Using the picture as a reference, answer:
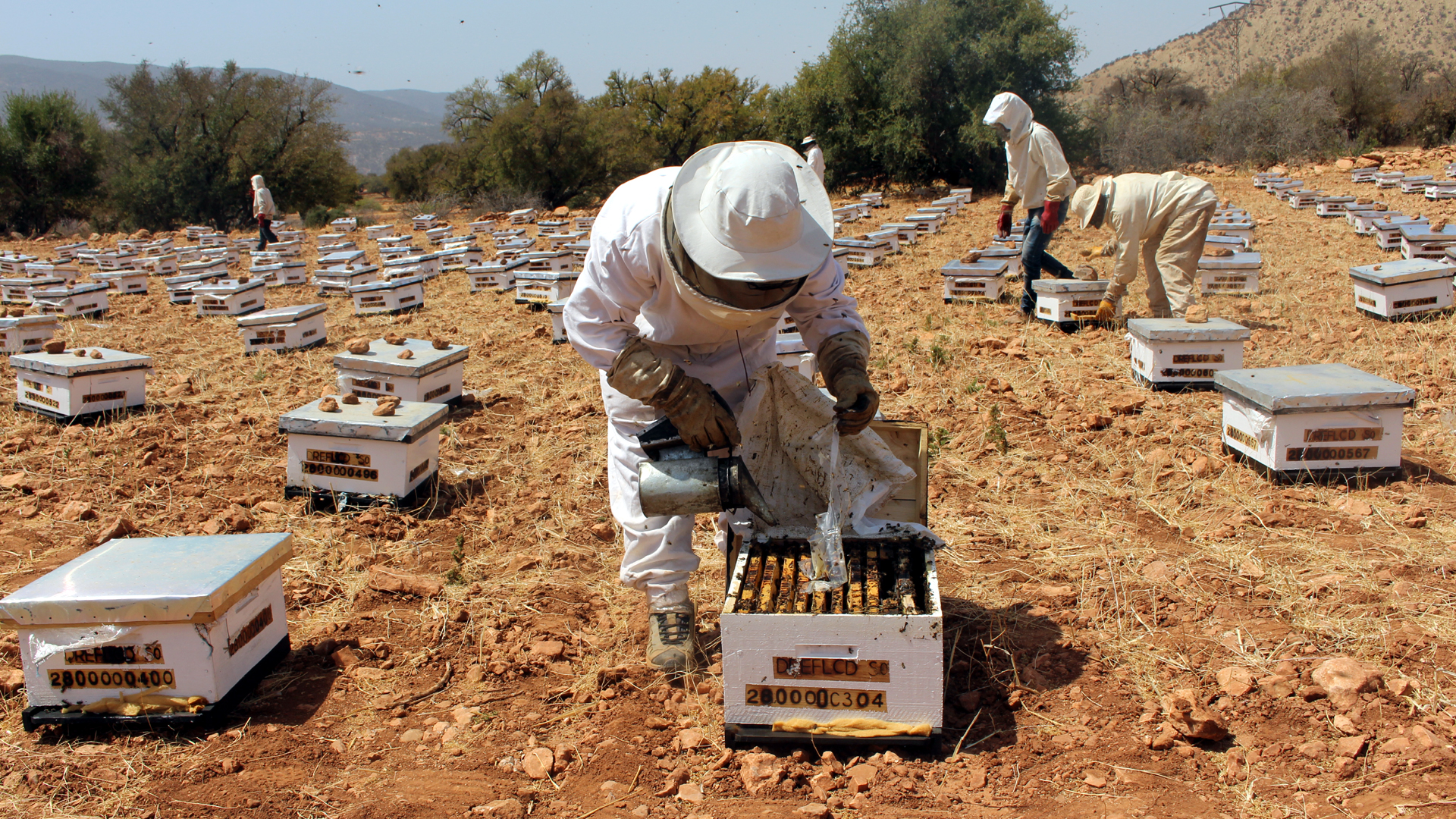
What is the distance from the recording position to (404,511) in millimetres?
4461

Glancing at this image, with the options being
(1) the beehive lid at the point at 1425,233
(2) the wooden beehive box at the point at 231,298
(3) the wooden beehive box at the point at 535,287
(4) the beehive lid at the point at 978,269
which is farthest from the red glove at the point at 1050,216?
(2) the wooden beehive box at the point at 231,298

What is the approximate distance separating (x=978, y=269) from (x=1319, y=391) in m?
4.81

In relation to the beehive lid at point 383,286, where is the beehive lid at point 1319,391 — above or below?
below

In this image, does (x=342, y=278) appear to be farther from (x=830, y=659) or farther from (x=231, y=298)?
(x=830, y=659)

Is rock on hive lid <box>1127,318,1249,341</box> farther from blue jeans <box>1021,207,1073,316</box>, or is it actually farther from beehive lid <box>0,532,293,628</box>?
beehive lid <box>0,532,293,628</box>

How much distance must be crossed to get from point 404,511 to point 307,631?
1.14m

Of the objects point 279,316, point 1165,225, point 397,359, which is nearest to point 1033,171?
point 1165,225

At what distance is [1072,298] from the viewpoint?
7.39 meters

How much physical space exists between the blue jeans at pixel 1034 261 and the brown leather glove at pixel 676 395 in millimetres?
5691

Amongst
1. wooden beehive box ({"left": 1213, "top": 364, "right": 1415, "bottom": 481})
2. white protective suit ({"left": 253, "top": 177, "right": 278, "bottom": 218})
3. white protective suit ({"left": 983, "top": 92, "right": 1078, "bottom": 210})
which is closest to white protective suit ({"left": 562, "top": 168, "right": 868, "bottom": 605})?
wooden beehive box ({"left": 1213, "top": 364, "right": 1415, "bottom": 481})

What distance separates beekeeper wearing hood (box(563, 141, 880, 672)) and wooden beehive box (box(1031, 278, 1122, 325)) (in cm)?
483

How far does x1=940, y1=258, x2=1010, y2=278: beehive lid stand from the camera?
8.66 meters

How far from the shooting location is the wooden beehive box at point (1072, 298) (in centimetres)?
732

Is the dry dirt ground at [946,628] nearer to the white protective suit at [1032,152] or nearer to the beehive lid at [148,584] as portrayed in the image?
the beehive lid at [148,584]
